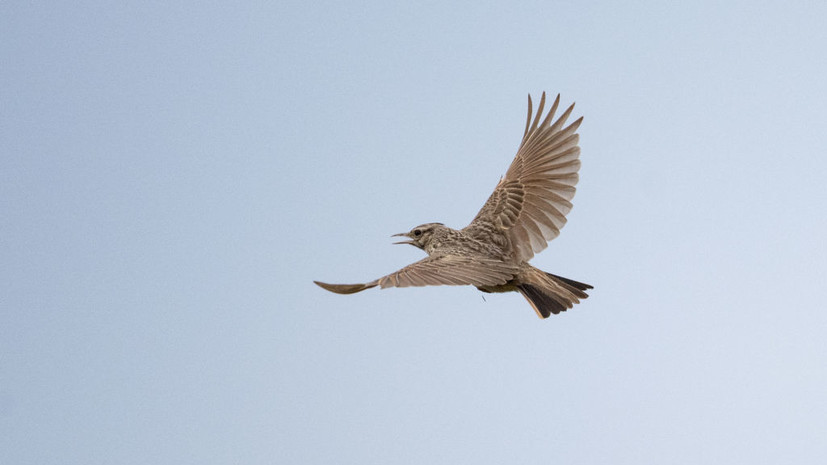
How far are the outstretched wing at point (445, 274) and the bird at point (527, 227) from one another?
0.02m

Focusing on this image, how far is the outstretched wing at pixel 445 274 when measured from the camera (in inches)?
303

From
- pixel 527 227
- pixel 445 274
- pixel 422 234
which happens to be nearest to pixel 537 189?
pixel 527 227

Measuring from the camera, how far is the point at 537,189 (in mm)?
10547

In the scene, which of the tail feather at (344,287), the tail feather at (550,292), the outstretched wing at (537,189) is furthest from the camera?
the outstretched wing at (537,189)

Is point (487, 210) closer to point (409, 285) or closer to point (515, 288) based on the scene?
point (515, 288)

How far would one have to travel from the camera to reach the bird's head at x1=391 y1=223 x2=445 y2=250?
33.6 ft

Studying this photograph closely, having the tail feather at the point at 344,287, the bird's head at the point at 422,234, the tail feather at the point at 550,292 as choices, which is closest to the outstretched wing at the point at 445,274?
the tail feather at the point at 344,287

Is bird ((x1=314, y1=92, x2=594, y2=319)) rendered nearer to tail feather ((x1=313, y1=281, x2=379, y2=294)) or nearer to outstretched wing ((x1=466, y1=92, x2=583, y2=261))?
outstretched wing ((x1=466, y1=92, x2=583, y2=261))

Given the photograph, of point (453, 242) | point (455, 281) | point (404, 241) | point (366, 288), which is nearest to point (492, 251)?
point (453, 242)

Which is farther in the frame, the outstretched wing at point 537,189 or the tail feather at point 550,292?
the outstretched wing at point 537,189

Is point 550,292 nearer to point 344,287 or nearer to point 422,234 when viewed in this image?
point 422,234

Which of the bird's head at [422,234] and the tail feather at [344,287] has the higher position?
the bird's head at [422,234]

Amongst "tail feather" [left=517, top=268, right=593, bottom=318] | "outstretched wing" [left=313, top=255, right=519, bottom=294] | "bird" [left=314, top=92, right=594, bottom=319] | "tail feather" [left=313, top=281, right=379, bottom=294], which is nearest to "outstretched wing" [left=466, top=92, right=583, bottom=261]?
"bird" [left=314, top=92, right=594, bottom=319]

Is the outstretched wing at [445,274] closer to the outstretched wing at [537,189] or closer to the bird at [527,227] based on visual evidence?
the bird at [527,227]
